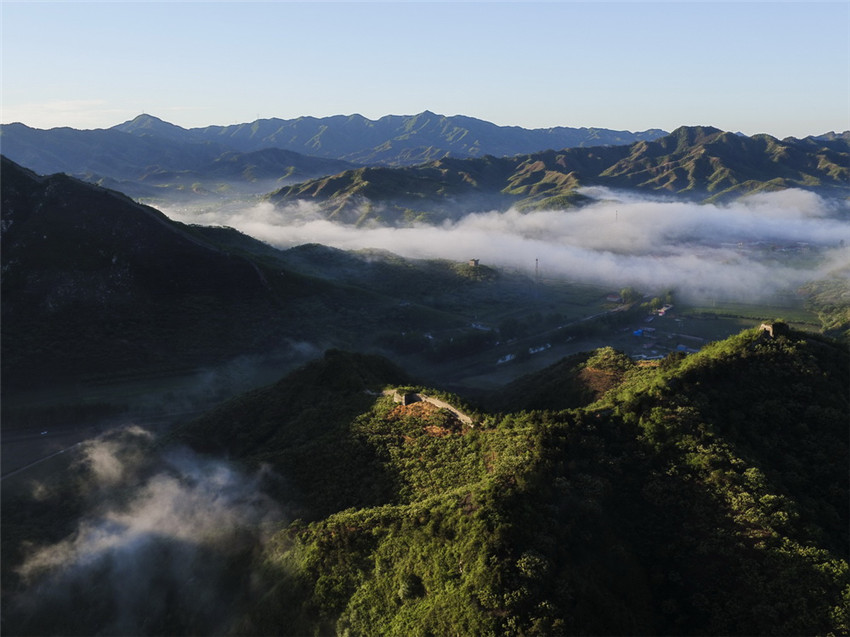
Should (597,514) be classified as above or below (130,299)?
below

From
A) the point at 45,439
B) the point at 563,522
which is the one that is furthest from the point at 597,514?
the point at 45,439

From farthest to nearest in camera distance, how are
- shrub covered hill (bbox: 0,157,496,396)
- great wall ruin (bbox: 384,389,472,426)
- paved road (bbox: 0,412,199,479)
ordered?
1. shrub covered hill (bbox: 0,157,496,396)
2. paved road (bbox: 0,412,199,479)
3. great wall ruin (bbox: 384,389,472,426)

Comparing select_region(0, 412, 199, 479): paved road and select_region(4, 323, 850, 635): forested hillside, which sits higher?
select_region(4, 323, 850, 635): forested hillside

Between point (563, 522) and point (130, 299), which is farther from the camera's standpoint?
point (130, 299)

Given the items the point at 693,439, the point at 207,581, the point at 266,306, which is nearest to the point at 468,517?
the point at 693,439

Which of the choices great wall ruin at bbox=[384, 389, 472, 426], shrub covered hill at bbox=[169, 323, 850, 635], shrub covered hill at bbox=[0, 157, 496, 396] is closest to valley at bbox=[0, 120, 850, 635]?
shrub covered hill at bbox=[169, 323, 850, 635]

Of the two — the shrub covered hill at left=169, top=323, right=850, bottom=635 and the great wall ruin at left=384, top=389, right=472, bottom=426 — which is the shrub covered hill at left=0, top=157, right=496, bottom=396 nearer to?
the great wall ruin at left=384, top=389, right=472, bottom=426

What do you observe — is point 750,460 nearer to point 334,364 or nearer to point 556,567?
point 556,567

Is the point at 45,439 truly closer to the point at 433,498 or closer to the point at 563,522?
the point at 433,498

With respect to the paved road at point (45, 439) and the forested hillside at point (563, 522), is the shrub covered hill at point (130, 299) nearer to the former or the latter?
the paved road at point (45, 439)
